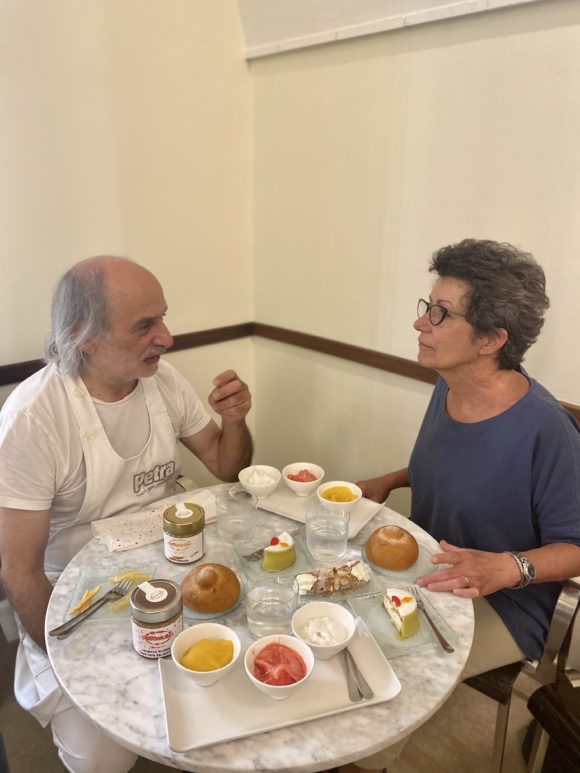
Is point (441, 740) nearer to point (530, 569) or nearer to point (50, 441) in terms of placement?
point (530, 569)

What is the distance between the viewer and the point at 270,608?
108 cm

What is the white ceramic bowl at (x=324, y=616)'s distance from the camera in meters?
0.97

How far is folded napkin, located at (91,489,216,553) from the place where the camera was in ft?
4.37

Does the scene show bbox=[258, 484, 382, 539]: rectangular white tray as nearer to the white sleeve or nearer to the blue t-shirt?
the blue t-shirt

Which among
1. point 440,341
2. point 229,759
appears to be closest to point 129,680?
point 229,759

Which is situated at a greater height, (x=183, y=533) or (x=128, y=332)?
(x=128, y=332)

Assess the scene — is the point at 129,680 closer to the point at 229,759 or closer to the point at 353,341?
the point at 229,759

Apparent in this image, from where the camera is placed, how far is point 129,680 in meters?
0.96

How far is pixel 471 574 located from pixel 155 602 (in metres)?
0.67

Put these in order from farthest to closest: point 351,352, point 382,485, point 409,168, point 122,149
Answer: point 351,352 < point 122,149 < point 409,168 < point 382,485

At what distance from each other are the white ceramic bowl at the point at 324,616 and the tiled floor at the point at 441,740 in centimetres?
97

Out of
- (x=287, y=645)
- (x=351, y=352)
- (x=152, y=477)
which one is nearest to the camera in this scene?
(x=287, y=645)

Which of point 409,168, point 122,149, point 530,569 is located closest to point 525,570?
point 530,569

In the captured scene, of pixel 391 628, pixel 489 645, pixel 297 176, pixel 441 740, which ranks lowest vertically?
pixel 441 740
